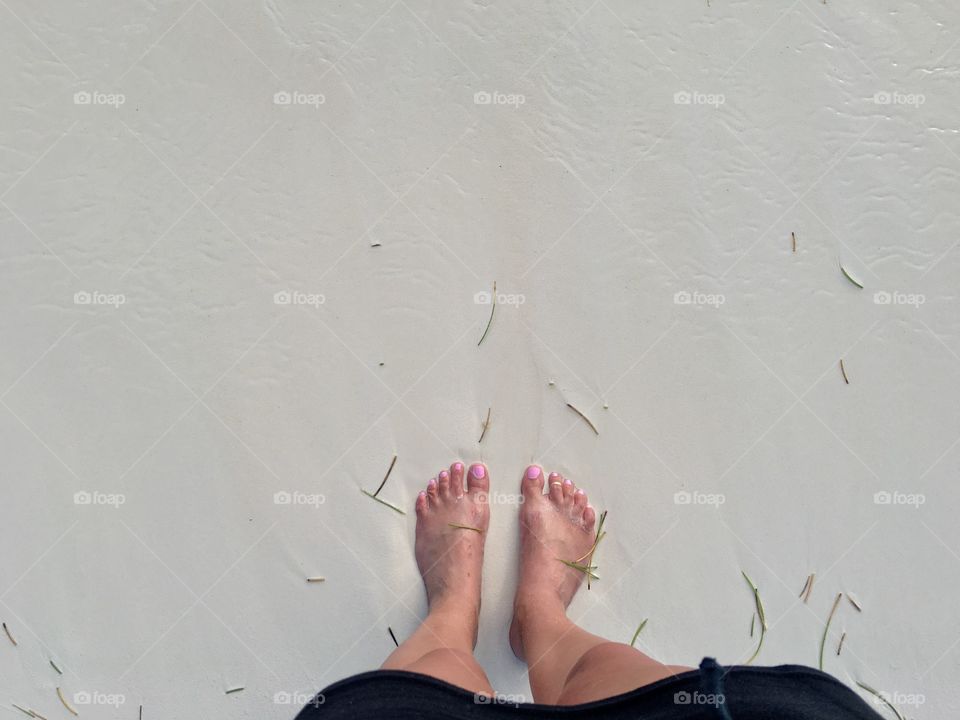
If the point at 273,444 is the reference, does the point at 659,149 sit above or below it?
above

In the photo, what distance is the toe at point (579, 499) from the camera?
1.32 metres

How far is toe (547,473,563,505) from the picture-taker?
4.30 feet

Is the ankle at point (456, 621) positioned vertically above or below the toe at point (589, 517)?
below

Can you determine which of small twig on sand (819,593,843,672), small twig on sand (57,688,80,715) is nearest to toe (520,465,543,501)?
small twig on sand (819,593,843,672)

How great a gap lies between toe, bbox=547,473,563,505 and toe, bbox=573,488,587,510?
0.03 meters

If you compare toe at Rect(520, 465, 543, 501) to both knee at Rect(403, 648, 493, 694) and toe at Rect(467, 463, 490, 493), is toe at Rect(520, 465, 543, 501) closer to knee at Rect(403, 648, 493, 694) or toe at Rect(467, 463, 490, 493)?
toe at Rect(467, 463, 490, 493)

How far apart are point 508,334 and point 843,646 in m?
0.87

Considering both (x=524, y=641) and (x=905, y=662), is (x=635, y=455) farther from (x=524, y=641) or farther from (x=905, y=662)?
(x=905, y=662)

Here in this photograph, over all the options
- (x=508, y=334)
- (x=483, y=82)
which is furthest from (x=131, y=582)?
(x=483, y=82)

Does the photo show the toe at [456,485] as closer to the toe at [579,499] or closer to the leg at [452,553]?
the leg at [452,553]

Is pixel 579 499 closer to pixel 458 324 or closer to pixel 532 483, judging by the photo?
pixel 532 483

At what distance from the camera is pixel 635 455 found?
1.33 meters

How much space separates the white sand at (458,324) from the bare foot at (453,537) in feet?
0.13

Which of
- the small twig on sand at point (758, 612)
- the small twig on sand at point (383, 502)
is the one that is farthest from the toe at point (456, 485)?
the small twig on sand at point (758, 612)
